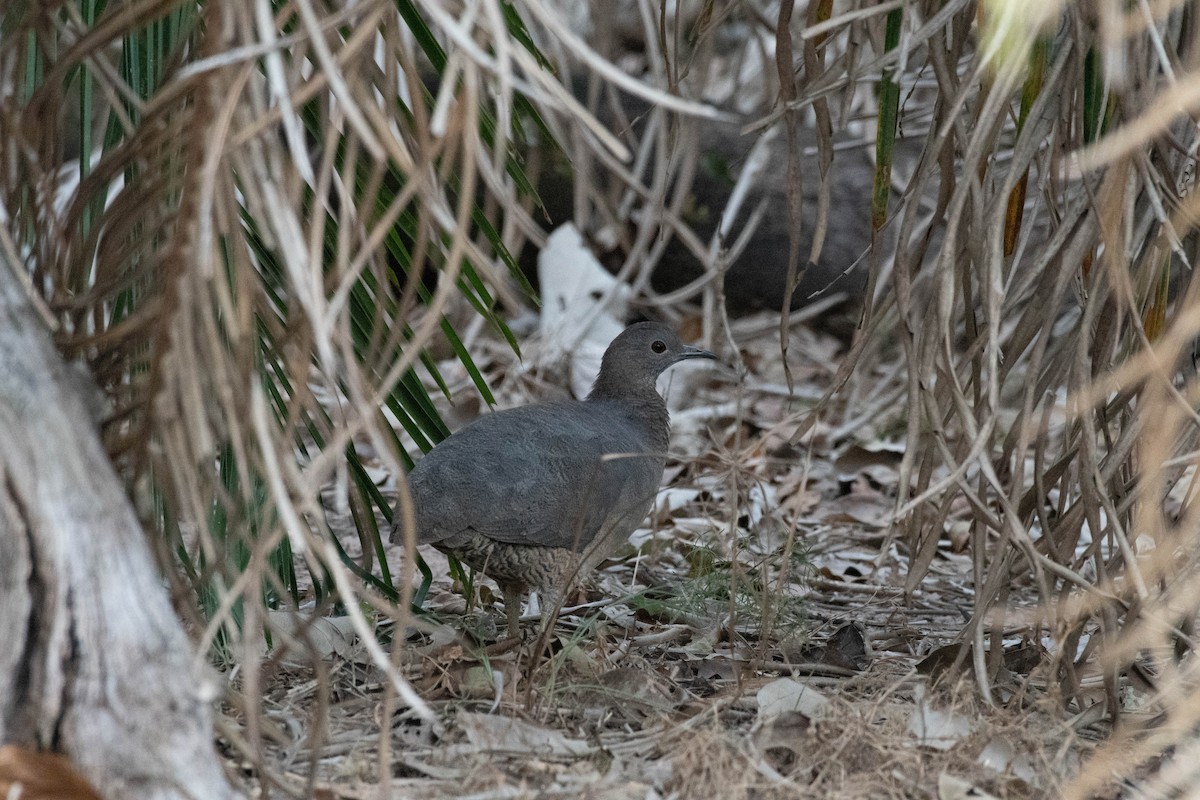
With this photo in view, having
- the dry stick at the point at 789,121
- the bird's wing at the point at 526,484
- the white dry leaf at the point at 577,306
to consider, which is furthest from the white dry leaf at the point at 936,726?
the white dry leaf at the point at 577,306

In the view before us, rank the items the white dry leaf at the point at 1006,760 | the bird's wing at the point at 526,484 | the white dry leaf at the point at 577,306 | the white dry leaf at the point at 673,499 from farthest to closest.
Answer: the white dry leaf at the point at 577,306
the white dry leaf at the point at 673,499
the bird's wing at the point at 526,484
the white dry leaf at the point at 1006,760

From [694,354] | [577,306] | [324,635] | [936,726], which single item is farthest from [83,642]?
[577,306]

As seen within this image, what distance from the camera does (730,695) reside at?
2539 millimetres

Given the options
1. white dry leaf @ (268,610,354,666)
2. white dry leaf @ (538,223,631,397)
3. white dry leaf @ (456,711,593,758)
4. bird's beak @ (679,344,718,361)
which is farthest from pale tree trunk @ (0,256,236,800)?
white dry leaf @ (538,223,631,397)

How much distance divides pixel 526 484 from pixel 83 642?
59.7 inches

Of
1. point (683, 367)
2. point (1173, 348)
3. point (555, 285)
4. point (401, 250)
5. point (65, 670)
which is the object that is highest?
point (401, 250)

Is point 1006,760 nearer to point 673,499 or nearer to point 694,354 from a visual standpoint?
point 694,354

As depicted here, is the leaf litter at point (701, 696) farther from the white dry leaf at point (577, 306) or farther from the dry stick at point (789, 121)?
the white dry leaf at point (577, 306)

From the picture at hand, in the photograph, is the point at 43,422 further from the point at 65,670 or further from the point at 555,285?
the point at 555,285

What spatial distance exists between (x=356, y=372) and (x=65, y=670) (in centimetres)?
53

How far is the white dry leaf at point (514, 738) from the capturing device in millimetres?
2258

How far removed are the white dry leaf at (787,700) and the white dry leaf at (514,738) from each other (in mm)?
342

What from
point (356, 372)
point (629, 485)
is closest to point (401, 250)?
point (629, 485)

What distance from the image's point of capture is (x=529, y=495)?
10.2 feet
